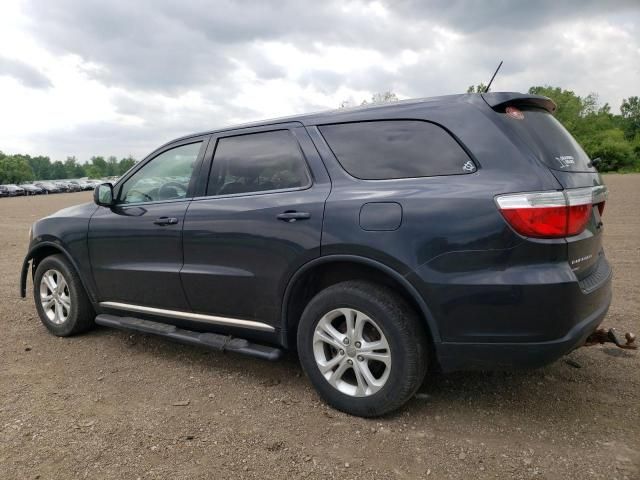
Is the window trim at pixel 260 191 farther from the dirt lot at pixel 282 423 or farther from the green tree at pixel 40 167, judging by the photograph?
the green tree at pixel 40 167

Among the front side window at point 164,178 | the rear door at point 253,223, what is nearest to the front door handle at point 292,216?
the rear door at point 253,223

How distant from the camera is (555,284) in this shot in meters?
2.55

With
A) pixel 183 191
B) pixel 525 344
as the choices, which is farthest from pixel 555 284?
pixel 183 191

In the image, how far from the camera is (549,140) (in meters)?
2.91

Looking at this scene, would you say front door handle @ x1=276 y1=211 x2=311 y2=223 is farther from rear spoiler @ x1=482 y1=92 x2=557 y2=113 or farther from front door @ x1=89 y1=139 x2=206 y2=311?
rear spoiler @ x1=482 y1=92 x2=557 y2=113

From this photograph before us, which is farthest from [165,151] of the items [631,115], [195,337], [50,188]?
[631,115]

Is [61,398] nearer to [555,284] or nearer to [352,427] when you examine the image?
[352,427]

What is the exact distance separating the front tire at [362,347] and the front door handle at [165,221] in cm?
128

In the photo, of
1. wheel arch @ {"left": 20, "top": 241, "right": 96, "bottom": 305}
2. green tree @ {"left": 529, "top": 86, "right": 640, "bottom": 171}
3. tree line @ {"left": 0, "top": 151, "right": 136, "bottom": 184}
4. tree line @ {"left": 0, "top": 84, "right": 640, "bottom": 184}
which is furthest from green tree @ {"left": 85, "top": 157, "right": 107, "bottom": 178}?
wheel arch @ {"left": 20, "top": 241, "right": 96, "bottom": 305}

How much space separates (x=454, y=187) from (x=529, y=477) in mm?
1451

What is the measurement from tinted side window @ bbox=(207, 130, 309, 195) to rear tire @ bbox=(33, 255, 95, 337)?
1.79 m

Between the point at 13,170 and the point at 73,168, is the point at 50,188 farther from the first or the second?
the point at 73,168

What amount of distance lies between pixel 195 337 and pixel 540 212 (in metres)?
2.45

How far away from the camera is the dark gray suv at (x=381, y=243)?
8.56ft
